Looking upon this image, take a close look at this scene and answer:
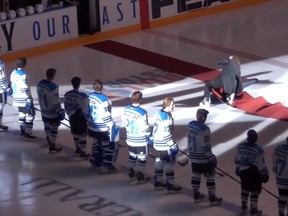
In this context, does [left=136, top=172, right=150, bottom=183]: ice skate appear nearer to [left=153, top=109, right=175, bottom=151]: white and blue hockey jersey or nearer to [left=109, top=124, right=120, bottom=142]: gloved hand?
[left=109, top=124, right=120, bottom=142]: gloved hand

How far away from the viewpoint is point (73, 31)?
66.8 feet

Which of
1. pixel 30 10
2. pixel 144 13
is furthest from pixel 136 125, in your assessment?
pixel 144 13

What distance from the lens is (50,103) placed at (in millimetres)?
14508

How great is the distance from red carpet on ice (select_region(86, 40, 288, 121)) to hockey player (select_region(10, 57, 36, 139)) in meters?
3.44

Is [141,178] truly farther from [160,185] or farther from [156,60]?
[156,60]

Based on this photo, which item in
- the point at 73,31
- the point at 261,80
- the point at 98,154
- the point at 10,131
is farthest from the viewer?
the point at 73,31

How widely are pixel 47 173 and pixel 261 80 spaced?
206 inches

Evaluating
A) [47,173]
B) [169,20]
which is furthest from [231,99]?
[169,20]

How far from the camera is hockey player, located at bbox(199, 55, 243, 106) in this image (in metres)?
16.7

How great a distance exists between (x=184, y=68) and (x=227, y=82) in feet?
7.41

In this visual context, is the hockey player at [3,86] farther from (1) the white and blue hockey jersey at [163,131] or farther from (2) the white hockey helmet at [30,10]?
(2) the white hockey helmet at [30,10]

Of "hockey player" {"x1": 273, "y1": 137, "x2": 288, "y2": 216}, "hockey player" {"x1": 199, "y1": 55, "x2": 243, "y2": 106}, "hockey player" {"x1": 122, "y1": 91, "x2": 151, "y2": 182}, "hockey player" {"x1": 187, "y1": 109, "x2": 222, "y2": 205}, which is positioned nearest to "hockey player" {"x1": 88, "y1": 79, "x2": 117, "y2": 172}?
"hockey player" {"x1": 122, "y1": 91, "x2": 151, "y2": 182}

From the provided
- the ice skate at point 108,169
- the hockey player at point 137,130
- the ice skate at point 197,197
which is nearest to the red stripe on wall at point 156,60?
the ice skate at point 108,169

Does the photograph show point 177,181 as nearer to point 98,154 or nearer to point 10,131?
point 98,154
